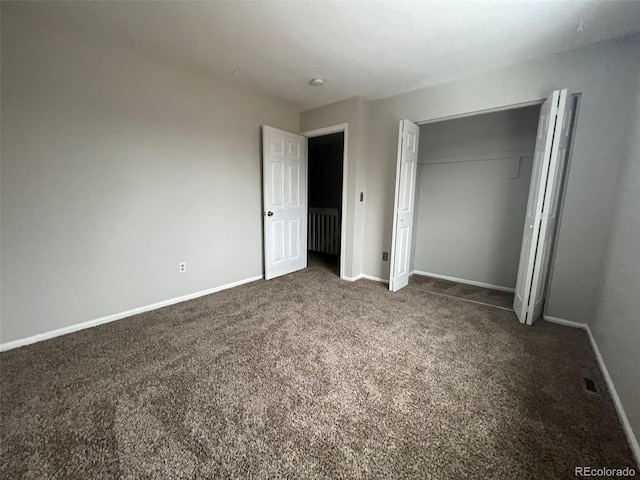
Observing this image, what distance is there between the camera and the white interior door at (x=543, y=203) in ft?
7.07

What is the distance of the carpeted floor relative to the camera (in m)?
1.14

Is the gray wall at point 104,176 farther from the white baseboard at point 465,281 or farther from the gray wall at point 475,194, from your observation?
the white baseboard at point 465,281

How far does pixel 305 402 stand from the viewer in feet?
4.83

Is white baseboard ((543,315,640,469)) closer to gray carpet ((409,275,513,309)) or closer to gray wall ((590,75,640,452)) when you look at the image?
gray wall ((590,75,640,452))

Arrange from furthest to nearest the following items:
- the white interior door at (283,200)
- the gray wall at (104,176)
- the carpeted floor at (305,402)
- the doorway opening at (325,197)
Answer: the doorway opening at (325,197)
the white interior door at (283,200)
the gray wall at (104,176)
the carpeted floor at (305,402)

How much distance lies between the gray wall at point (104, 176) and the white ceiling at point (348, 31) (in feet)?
0.85

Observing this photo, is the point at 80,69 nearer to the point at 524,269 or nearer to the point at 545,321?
the point at 524,269

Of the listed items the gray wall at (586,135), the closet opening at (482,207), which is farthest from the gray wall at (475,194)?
the gray wall at (586,135)

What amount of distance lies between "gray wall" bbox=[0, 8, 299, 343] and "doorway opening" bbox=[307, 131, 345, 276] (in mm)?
2386

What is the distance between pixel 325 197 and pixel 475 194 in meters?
3.05

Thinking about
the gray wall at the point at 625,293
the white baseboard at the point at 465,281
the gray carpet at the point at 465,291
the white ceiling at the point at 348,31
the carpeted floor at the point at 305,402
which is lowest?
the carpeted floor at the point at 305,402

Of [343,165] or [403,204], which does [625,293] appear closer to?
[403,204]

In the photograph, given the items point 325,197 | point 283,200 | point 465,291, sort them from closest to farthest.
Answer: point 465,291
point 283,200
point 325,197

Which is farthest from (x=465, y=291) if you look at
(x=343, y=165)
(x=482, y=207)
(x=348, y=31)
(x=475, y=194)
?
(x=348, y=31)
